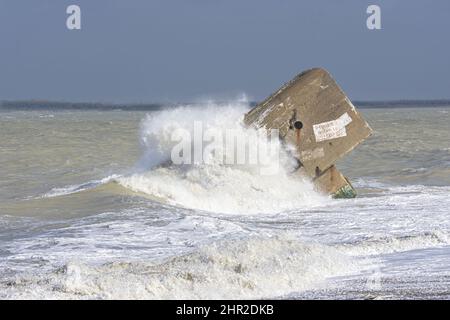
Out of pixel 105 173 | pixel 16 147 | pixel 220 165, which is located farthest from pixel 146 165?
pixel 16 147

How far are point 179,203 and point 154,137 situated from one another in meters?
2.08

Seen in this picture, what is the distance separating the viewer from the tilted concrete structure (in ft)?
39.5

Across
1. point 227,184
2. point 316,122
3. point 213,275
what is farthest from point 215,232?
point 316,122

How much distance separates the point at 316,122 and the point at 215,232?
3.47m

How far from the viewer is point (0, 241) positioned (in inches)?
339

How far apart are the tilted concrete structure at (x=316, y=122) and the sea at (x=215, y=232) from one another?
31cm

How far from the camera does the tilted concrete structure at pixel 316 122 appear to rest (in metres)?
12.0
